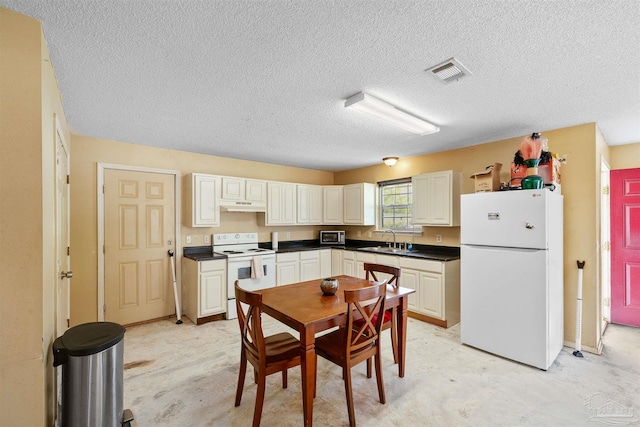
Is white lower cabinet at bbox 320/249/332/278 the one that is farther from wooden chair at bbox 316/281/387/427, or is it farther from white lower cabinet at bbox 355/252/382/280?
wooden chair at bbox 316/281/387/427

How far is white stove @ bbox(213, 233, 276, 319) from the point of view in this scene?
13.3ft

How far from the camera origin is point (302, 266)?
16.2 ft

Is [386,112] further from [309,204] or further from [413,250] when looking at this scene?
[309,204]

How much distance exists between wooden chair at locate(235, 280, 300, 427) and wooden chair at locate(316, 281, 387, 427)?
0.25m

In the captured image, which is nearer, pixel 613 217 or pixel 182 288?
pixel 613 217

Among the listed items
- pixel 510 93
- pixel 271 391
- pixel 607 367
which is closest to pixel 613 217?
pixel 607 367

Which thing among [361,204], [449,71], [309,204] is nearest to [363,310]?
[449,71]

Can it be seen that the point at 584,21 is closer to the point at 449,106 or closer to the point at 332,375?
the point at 449,106

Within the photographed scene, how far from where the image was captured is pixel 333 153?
4.39 metres

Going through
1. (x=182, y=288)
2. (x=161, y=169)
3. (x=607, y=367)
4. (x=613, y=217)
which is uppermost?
(x=161, y=169)

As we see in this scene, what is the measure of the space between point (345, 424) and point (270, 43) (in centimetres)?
251

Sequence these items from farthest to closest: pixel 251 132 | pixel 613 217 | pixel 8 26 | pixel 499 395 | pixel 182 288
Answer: pixel 182 288 < pixel 613 217 < pixel 251 132 < pixel 499 395 < pixel 8 26

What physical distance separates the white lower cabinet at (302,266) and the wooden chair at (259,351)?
238cm

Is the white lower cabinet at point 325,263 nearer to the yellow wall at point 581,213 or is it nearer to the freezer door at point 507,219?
the freezer door at point 507,219
